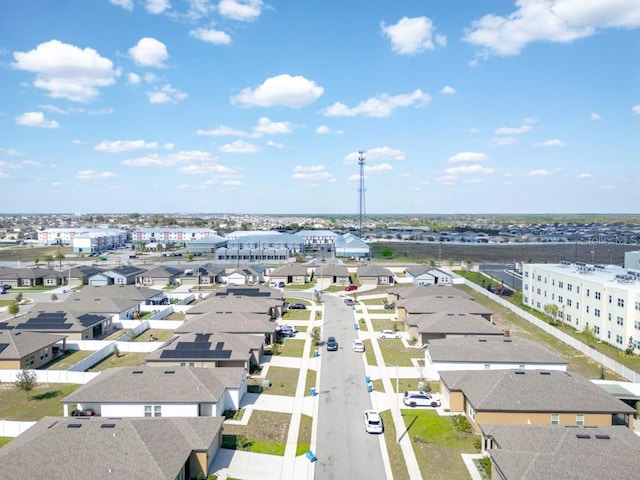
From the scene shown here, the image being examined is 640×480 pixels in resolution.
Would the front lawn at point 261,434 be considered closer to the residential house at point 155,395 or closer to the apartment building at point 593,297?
the residential house at point 155,395

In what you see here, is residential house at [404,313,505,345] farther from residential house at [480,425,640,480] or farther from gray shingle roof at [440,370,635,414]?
residential house at [480,425,640,480]

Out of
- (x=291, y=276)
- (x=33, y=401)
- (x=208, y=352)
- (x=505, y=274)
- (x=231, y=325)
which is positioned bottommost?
(x=33, y=401)

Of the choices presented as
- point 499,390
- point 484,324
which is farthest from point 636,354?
point 499,390

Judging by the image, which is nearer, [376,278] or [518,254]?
[376,278]

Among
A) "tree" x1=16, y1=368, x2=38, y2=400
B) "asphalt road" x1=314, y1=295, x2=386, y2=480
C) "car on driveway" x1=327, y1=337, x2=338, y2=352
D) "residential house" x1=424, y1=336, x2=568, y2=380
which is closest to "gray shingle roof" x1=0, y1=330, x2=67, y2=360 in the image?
"tree" x1=16, y1=368, x2=38, y2=400

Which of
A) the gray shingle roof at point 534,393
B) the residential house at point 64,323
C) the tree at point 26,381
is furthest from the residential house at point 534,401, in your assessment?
the residential house at point 64,323

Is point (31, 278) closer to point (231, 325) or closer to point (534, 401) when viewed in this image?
point (231, 325)

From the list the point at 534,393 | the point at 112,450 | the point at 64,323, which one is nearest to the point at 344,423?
the point at 534,393
